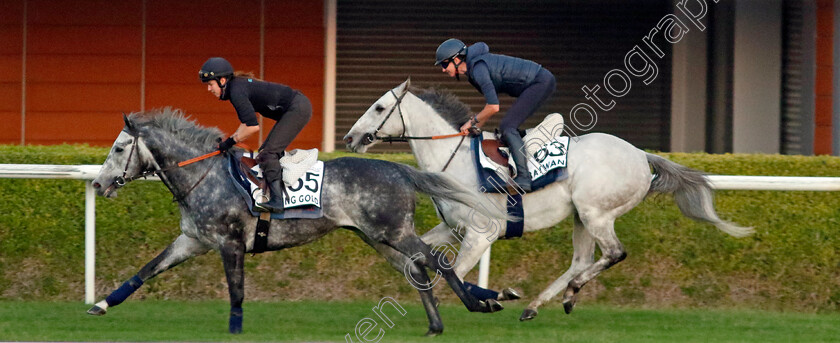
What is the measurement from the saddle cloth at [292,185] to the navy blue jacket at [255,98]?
0.95 ft

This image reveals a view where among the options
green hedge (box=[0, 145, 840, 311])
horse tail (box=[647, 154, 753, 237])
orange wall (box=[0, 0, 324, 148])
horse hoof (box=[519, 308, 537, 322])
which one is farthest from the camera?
orange wall (box=[0, 0, 324, 148])

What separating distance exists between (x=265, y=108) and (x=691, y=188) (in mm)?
2873

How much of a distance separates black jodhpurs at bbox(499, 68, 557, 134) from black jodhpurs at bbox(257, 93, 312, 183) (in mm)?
1266

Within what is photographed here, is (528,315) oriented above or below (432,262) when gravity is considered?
below

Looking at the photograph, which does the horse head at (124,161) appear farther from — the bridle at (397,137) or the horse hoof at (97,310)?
the bridle at (397,137)

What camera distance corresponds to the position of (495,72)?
7.04 metres

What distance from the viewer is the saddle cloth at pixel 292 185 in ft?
20.8

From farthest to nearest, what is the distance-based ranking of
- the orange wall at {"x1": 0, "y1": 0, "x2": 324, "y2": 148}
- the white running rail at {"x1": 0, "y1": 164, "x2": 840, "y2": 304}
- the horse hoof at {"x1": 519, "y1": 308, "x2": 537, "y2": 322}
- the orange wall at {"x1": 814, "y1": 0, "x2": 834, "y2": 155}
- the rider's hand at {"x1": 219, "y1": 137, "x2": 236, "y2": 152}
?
1. the orange wall at {"x1": 0, "y1": 0, "x2": 324, "y2": 148}
2. the orange wall at {"x1": 814, "y1": 0, "x2": 834, "y2": 155}
3. the white running rail at {"x1": 0, "y1": 164, "x2": 840, "y2": 304}
4. the horse hoof at {"x1": 519, "y1": 308, "x2": 537, "y2": 322}
5. the rider's hand at {"x1": 219, "y1": 137, "x2": 236, "y2": 152}

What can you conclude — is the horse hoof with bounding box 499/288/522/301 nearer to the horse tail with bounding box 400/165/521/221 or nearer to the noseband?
the horse tail with bounding box 400/165/521/221

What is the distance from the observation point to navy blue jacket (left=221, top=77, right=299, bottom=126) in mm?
6320

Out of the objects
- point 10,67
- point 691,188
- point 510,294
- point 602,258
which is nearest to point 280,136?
point 510,294

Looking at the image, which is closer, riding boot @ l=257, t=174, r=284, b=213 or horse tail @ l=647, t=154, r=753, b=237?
riding boot @ l=257, t=174, r=284, b=213

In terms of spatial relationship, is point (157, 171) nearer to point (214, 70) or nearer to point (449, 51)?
point (214, 70)

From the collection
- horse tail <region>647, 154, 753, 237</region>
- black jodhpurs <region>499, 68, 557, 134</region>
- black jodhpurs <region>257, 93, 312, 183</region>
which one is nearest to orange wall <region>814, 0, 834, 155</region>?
horse tail <region>647, 154, 753, 237</region>
